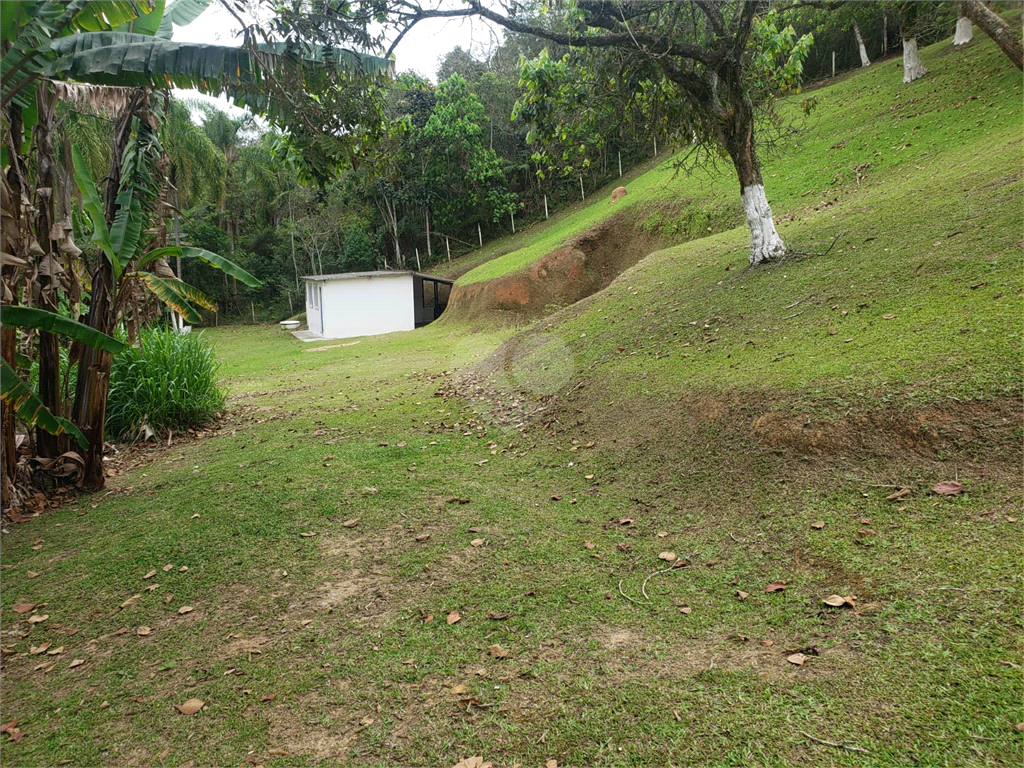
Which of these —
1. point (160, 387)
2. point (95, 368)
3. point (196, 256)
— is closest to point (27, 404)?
point (95, 368)

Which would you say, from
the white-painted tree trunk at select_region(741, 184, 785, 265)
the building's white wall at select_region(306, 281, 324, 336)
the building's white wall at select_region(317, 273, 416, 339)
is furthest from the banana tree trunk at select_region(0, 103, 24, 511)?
the building's white wall at select_region(306, 281, 324, 336)

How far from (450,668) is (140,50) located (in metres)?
6.09

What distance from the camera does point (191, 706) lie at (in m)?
3.44

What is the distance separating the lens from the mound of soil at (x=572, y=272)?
2083cm

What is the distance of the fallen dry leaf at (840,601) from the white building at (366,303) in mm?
28615

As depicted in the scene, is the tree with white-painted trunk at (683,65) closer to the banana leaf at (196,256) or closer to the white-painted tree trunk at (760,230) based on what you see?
the white-painted tree trunk at (760,230)

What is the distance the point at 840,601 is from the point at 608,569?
1.54 meters

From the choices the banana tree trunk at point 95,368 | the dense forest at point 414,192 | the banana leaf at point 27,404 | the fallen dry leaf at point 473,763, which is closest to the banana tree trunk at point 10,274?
the banana tree trunk at point 95,368

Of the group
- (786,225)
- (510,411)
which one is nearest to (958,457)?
(510,411)

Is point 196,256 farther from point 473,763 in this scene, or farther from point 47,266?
point 473,763

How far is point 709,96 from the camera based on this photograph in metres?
9.55

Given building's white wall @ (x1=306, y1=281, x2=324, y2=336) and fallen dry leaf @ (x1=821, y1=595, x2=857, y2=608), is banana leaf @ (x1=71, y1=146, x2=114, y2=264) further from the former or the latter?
building's white wall @ (x1=306, y1=281, x2=324, y2=336)

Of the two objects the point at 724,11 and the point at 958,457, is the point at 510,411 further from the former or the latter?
the point at 724,11

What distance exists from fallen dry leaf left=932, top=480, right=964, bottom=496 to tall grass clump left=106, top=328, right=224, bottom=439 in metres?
10.2
